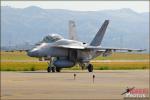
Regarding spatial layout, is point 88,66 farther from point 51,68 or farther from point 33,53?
point 33,53

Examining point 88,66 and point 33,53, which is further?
point 88,66

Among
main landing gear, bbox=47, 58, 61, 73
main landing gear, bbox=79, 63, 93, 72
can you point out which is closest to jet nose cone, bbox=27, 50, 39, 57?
main landing gear, bbox=47, 58, 61, 73

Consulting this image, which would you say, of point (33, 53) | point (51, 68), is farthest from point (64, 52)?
point (33, 53)

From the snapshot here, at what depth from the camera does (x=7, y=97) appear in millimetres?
21984

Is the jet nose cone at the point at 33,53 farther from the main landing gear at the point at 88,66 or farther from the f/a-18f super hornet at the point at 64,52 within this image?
the main landing gear at the point at 88,66

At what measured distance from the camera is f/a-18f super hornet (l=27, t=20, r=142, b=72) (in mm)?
A: 49406

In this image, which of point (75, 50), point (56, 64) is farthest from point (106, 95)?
point (75, 50)

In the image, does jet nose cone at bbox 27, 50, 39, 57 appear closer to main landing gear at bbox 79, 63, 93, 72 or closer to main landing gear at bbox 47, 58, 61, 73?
main landing gear at bbox 47, 58, 61, 73

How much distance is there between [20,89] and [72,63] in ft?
83.9

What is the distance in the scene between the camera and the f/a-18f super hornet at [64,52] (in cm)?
4941

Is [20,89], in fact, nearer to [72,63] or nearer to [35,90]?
[35,90]

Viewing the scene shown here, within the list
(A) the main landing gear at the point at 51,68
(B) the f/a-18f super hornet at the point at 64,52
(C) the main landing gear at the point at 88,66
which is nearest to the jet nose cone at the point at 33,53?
(B) the f/a-18f super hornet at the point at 64,52

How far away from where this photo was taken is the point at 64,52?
51906mm

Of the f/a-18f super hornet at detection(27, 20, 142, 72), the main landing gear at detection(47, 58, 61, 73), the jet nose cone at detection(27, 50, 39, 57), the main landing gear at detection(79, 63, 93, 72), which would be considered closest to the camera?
the jet nose cone at detection(27, 50, 39, 57)
